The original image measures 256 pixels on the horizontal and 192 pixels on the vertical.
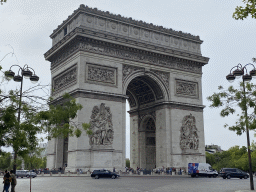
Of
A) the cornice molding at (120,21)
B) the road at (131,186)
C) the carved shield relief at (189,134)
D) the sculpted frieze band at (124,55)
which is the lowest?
the road at (131,186)

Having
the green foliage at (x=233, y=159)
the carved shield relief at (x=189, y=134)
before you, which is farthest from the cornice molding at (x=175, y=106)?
the green foliage at (x=233, y=159)

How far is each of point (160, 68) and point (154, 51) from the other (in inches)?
93.5

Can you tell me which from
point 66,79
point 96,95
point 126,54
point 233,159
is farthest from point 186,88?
point 233,159

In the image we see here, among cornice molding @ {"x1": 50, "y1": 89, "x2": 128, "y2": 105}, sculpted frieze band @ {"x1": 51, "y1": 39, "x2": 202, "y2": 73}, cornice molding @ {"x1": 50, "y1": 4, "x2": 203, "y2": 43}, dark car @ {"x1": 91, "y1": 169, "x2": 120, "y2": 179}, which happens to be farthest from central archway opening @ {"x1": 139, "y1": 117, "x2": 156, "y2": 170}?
dark car @ {"x1": 91, "y1": 169, "x2": 120, "y2": 179}

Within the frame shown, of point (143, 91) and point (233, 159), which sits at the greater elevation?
point (143, 91)

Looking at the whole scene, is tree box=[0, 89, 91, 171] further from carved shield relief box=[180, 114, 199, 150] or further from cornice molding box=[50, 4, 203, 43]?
carved shield relief box=[180, 114, 199, 150]

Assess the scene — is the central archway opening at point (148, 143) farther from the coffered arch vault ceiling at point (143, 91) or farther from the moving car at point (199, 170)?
the moving car at point (199, 170)

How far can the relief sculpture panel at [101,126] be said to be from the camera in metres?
35.2

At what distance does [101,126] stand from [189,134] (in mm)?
12206

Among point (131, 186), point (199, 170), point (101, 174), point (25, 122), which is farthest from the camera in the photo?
point (199, 170)

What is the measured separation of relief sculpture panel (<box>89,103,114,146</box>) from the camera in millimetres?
35156

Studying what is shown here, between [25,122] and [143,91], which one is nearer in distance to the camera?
[25,122]

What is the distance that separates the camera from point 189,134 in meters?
41.8

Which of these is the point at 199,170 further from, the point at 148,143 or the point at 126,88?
the point at 126,88
